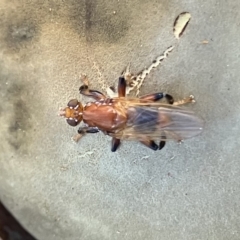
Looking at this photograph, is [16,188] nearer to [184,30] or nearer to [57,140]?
[57,140]

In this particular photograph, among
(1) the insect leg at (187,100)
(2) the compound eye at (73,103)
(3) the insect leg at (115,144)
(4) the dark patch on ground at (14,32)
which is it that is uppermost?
(4) the dark patch on ground at (14,32)

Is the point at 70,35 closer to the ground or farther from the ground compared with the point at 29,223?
farther from the ground

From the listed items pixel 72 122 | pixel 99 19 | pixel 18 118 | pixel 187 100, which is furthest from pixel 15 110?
pixel 187 100

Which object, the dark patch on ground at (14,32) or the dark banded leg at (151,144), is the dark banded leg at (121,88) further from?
the dark patch on ground at (14,32)

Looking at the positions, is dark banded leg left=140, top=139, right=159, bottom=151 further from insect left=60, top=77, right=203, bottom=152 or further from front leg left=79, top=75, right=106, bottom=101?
front leg left=79, top=75, right=106, bottom=101

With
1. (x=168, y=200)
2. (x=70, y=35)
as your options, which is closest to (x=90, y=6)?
(x=70, y=35)

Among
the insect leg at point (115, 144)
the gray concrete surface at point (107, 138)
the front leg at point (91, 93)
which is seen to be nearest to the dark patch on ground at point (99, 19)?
the gray concrete surface at point (107, 138)
